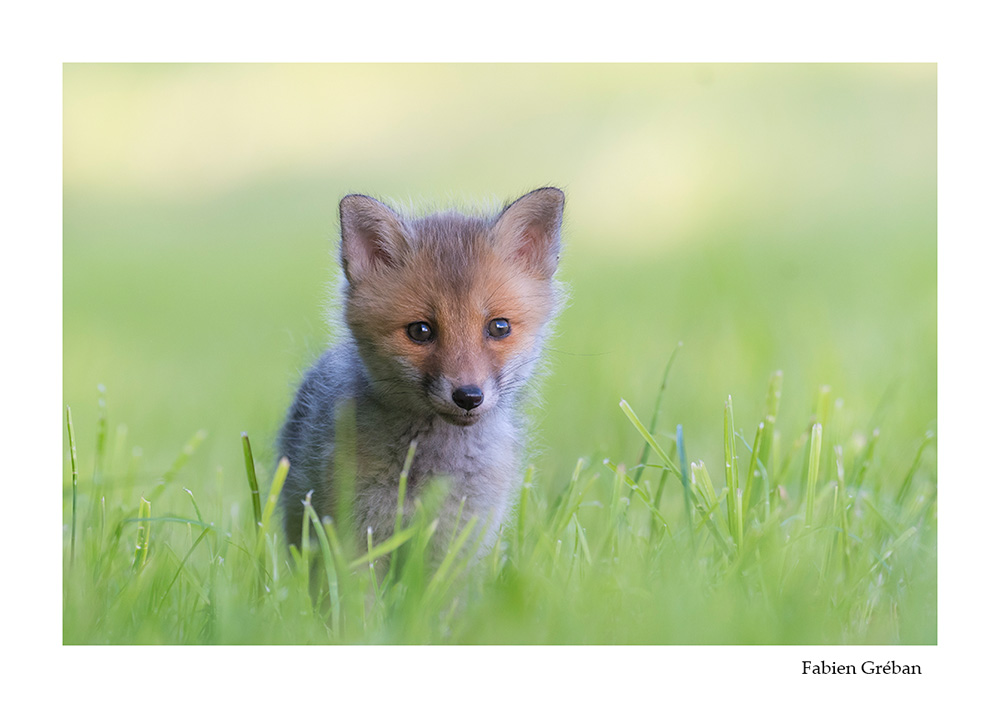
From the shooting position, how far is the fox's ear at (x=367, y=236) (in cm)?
377

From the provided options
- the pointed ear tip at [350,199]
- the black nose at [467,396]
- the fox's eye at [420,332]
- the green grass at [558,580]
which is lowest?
the green grass at [558,580]

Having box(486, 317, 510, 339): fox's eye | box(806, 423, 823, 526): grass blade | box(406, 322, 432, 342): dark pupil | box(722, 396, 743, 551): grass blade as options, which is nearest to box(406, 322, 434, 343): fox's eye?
box(406, 322, 432, 342): dark pupil

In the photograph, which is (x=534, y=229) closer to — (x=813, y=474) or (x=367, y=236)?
(x=367, y=236)

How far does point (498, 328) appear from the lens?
363 centimetres

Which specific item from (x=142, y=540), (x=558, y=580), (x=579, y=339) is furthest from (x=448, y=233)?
(x=579, y=339)

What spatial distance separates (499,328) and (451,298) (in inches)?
9.1

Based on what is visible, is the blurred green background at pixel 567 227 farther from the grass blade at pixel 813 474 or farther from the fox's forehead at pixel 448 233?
the grass blade at pixel 813 474

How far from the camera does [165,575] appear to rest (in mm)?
3484

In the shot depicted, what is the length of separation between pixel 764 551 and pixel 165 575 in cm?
227

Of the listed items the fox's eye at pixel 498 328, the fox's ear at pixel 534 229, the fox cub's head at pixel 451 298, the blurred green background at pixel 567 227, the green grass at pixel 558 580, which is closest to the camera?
the green grass at pixel 558 580

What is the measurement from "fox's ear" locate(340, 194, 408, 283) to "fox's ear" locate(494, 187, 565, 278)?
0.43 m

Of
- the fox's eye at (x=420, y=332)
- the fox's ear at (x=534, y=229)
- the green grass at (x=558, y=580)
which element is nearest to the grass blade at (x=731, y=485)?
the green grass at (x=558, y=580)
